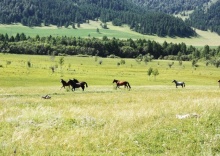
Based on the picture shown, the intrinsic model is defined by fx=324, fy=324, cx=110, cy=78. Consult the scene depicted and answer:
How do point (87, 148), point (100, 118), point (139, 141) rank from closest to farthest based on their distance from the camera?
point (87, 148) → point (139, 141) → point (100, 118)

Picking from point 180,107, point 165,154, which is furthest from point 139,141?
point 180,107

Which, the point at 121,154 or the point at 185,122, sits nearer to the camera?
the point at 121,154

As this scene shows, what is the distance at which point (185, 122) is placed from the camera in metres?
16.6

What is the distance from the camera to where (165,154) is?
1247cm

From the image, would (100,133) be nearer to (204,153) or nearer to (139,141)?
(139,141)

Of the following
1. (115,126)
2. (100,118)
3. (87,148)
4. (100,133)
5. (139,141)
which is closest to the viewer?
(87,148)

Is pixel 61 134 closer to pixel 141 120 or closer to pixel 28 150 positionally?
pixel 28 150

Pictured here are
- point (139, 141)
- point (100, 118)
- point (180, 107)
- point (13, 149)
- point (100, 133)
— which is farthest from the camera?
point (180, 107)

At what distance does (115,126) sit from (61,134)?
9.53 ft

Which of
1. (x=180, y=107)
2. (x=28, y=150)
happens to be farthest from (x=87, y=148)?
(x=180, y=107)

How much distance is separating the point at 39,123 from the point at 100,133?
11.7ft

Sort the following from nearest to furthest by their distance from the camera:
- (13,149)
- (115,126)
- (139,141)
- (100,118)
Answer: (13,149)
(139,141)
(115,126)
(100,118)

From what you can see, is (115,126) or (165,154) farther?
(115,126)

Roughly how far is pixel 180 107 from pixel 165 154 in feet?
28.7
